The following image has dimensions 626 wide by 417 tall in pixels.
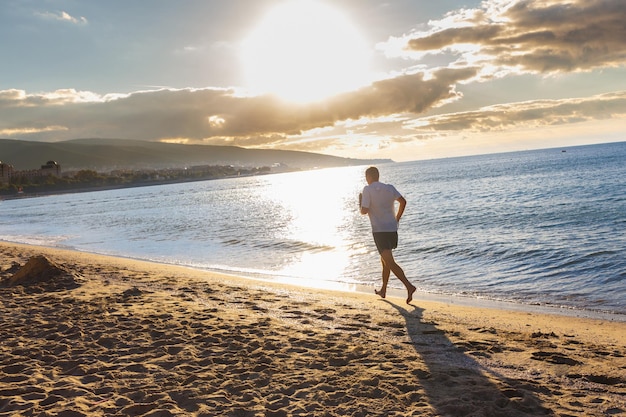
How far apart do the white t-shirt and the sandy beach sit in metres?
1.46

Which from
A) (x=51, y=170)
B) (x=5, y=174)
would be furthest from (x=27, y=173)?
(x=51, y=170)

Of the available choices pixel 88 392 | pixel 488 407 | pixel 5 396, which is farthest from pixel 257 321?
pixel 488 407

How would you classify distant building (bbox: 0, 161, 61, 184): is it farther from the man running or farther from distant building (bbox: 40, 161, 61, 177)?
the man running

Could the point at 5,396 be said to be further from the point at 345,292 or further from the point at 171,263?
the point at 171,263

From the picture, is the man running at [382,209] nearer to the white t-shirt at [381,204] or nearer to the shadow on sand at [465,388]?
the white t-shirt at [381,204]

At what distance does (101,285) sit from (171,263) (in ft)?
18.3

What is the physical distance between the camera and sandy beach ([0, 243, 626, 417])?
4285 mm

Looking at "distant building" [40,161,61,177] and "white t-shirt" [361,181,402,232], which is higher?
"distant building" [40,161,61,177]

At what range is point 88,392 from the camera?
15.2ft

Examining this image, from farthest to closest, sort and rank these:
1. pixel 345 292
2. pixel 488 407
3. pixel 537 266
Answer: pixel 537 266, pixel 345 292, pixel 488 407

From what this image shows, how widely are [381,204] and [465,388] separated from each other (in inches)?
156

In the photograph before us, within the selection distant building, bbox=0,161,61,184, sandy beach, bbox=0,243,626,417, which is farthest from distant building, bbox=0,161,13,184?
sandy beach, bbox=0,243,626,417

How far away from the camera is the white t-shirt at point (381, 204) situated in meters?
7.98

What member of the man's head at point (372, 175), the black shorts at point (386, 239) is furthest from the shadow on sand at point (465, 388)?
the man's head at point (372, 175)
